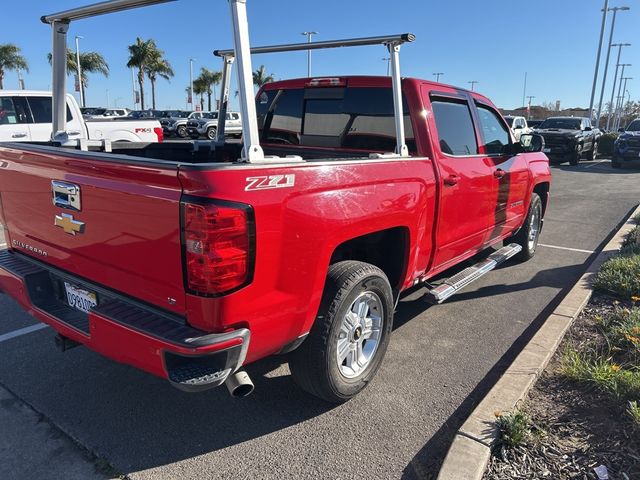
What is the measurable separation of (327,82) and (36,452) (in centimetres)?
336

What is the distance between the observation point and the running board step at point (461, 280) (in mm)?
3922

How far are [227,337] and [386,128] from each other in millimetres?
2310

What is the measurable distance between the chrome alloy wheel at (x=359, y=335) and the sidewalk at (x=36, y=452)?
1462 mm

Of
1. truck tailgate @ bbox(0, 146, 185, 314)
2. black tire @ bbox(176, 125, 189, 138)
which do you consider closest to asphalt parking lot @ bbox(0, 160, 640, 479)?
truck tailgate @ bbox(0, 146, 185, 314)

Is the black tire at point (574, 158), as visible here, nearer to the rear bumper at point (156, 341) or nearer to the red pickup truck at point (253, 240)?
the red pickup truck at point (253, 240)

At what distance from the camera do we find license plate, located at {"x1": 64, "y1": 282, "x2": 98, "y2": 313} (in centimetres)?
282

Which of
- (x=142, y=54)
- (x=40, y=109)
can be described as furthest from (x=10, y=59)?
(x=40, y=109)

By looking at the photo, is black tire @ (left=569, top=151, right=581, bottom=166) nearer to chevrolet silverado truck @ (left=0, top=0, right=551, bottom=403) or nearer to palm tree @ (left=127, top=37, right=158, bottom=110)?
chevrolet silverado truck @ (left=0, top=0, right=551, bottom=403)

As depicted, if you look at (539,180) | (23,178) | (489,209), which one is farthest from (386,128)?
(539,180)

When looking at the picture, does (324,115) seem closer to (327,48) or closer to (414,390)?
(327,48)

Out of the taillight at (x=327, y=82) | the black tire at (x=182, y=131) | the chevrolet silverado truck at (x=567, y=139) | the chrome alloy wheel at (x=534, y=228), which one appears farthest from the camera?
the black tire at (x=182, y=131)

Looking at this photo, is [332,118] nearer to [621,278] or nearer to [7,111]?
[621,278]

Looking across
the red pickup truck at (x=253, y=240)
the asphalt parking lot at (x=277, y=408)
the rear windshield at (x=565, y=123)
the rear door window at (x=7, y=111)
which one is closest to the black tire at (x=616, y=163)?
the rear windshield at (x=565, y=123)

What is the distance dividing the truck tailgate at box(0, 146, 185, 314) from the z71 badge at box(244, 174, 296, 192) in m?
0.32
